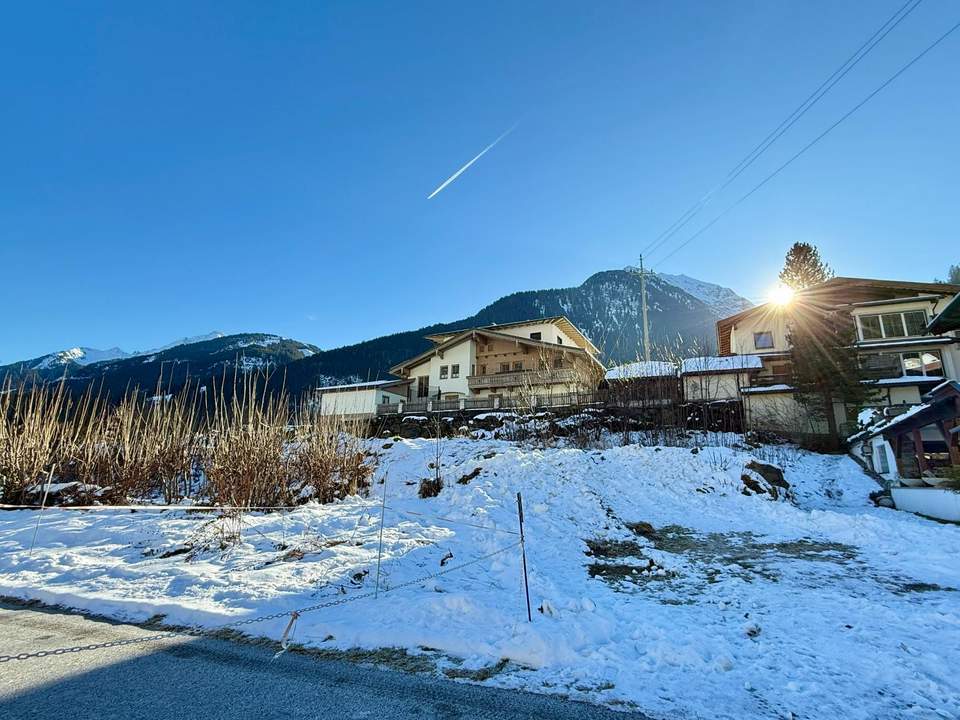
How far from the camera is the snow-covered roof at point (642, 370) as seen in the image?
71.8ft

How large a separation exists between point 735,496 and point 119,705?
1298cm

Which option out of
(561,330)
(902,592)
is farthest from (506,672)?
(561,330)

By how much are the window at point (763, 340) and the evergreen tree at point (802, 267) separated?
40.5 feet

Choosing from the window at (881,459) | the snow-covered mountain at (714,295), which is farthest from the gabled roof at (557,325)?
the snow-covered mountain at (714,295)

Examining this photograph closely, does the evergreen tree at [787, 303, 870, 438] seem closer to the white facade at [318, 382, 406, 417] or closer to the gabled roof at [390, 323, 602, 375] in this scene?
the gabled roof at [390, 323, 602, 375]

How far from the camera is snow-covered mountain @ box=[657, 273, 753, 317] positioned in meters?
138

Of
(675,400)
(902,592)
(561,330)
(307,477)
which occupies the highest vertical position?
(561,330)

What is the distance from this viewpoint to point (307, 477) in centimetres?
1108

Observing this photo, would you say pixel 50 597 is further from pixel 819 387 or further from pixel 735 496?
pixel 819 387

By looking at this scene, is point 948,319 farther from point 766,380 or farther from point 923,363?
point 923,363

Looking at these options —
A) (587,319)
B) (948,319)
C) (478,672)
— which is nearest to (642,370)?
(948,319)

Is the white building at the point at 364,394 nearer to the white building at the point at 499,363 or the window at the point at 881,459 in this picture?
the white building at the point at 499,363

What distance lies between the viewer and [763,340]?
94.9 feet

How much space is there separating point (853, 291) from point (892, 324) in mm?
2811
